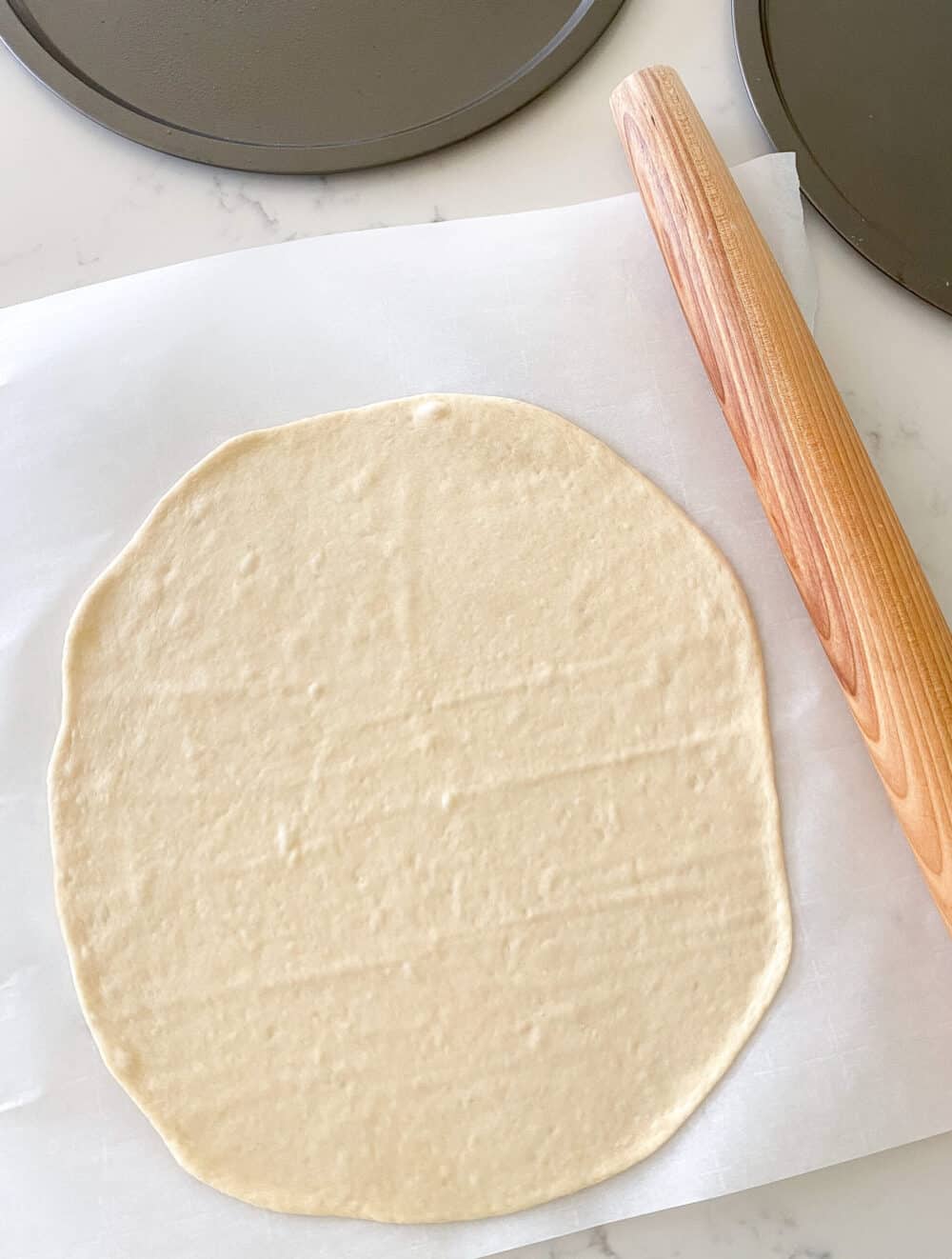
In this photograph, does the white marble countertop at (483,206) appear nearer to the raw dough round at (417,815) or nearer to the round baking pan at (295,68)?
the round baking pan at (295,68)

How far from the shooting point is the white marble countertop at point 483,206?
1148 millimetres

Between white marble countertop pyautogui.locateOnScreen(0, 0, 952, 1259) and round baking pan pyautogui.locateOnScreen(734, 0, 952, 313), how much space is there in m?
0.03

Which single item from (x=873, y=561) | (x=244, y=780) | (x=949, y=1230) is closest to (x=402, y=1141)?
(x=244, y=780)

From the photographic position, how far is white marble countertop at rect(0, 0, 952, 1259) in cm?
115

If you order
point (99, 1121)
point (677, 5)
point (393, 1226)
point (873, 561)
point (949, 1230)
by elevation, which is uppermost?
point (677, 5)

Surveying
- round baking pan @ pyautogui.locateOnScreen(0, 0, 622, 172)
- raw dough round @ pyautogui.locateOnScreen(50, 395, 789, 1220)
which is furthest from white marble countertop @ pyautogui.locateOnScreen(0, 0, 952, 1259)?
raw dough round @ pyautogui.locateOnScreen(50, 395, 789, 1220)

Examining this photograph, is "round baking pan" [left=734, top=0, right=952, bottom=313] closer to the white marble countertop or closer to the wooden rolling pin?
the white marble countertop

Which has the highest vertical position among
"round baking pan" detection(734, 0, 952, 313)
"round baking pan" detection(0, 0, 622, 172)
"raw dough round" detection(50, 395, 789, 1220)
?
"round baking pan" detection(0, 0, 622, 172)

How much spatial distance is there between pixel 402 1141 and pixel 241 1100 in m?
0.14

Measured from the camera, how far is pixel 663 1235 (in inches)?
36.2

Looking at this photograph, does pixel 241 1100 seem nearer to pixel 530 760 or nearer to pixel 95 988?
pixel 95 988

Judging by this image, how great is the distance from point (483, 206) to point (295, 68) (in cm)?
26

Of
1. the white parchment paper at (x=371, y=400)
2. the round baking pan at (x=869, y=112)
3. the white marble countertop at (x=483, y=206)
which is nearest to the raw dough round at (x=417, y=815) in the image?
the white parchment paper at (x=371, y=400)

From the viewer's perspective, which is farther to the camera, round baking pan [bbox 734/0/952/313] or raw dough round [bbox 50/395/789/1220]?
round baking pan [bbox 734/0/952/313]
